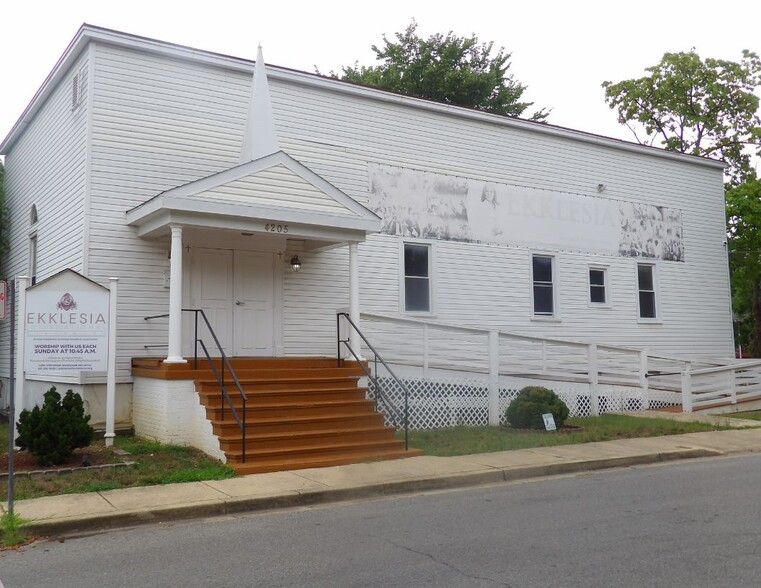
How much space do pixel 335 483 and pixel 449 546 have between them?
9.82ft

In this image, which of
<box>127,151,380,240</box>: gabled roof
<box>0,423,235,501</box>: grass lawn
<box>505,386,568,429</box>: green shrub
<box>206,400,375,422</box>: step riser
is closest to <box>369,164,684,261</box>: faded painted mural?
<box>127,151,380,240</box>: gabled roof

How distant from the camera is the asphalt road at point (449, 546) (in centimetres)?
580

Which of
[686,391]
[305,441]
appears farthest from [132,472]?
[686,391]

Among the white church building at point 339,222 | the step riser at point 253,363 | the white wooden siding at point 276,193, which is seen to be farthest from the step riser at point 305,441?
the white wooden siding at point 276,193

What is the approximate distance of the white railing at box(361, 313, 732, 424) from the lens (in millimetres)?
14984

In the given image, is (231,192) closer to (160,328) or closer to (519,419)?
(160,328)

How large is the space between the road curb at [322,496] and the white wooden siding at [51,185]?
6.61m

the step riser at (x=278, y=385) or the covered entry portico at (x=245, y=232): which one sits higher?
the covered entry portico at (x=245, y=232)

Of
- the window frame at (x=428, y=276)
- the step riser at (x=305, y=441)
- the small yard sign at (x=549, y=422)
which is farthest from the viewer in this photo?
the window frame at (x=428, y=276)

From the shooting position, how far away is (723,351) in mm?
22625

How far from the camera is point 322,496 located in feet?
29.5

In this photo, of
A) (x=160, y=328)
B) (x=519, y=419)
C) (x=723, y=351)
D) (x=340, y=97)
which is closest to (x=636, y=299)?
(x=723, y=351)

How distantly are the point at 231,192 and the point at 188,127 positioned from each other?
275 centimetres

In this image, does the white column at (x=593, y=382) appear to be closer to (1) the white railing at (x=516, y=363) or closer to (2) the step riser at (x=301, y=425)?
(1) the white railing at (x=516, y=363)
